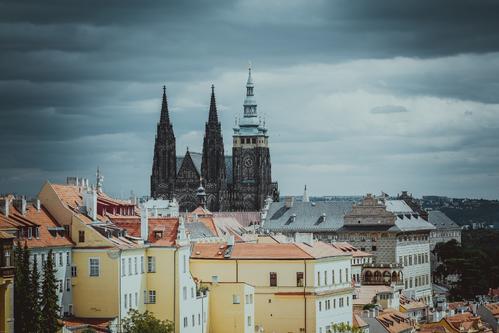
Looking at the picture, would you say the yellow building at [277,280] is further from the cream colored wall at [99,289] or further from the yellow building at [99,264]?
the cream colored wall at [99,289]

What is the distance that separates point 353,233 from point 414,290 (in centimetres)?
1136

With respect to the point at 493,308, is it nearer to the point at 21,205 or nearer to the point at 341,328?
the point at 341,328

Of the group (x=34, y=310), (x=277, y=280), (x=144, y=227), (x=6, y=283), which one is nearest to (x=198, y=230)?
(x=277, y=280)

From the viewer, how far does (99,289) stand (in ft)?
287

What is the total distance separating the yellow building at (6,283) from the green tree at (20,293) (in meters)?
1.27

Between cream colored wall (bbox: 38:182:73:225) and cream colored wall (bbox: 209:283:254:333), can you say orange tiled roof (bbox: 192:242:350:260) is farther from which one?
cream colored wall (bbox: 38:182:73:225)

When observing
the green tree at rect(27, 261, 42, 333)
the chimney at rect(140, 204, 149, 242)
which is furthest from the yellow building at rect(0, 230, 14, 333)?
the chimney at rect(140, 204, 149, 242)

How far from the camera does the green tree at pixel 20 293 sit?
255 ft

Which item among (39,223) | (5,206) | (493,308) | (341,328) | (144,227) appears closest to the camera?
(5,206)

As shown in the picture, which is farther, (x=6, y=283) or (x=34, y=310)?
(x=34, y=310)

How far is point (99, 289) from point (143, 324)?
3.72m

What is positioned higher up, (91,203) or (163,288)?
(91,203)

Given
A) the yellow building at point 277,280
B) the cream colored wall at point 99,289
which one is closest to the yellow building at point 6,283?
the cream colored wall at point 99,289

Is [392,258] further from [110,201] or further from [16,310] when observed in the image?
[16,310]
